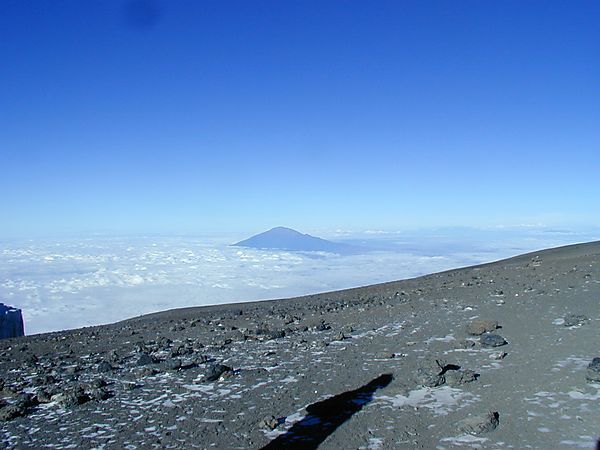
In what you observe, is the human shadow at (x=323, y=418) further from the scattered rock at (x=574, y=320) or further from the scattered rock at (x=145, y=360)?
the scattered rock at (x=574, y=320)

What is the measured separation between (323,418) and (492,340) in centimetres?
454

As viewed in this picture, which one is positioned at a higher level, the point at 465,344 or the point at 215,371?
the point at 215,371

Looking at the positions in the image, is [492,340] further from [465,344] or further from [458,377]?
[458,377]

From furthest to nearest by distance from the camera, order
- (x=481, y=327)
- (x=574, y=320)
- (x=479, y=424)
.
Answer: (x=481, y=327) → (x=574, y=320) → (x=479, y=424)

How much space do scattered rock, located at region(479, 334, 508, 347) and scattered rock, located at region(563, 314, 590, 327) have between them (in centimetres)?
181

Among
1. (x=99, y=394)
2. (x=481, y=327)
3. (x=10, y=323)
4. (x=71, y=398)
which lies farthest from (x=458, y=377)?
(x=10, y=323)

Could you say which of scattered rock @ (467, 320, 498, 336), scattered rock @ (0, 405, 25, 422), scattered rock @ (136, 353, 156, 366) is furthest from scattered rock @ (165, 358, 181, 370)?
scattered rock @ (467, 320, 498, 336)

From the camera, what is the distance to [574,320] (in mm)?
10312

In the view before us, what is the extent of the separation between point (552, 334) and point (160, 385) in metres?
7.48

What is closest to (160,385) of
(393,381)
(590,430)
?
(393,381)

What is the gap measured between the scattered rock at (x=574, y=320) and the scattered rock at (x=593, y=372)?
3101 mm

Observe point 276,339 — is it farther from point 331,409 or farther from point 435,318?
point 331,409

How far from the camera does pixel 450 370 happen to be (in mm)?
7734

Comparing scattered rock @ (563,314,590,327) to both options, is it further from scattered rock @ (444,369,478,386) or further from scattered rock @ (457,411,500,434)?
scattered rock @ (457,411,500,434)
